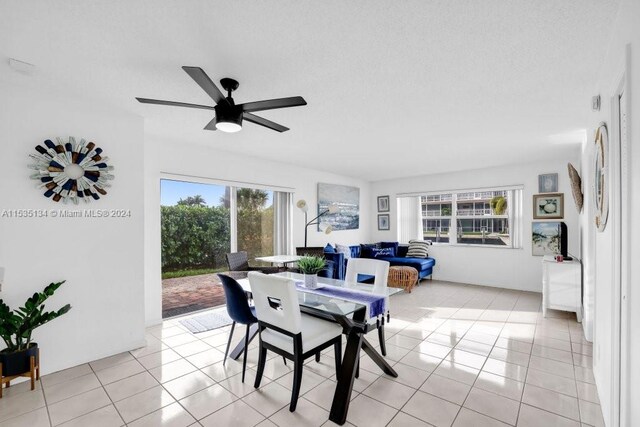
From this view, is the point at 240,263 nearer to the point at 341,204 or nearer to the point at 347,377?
the point at 347,377

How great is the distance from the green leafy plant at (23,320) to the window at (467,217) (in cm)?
638

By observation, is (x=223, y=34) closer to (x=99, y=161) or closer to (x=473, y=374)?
(x=99, y=161)

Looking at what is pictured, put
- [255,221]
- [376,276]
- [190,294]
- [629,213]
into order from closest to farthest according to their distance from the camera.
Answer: [629,213], [376,276], [190,294], [255,221]

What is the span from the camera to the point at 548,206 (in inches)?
209

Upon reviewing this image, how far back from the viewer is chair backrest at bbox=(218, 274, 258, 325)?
8.28ft

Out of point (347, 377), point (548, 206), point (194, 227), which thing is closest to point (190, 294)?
point (194, 227)

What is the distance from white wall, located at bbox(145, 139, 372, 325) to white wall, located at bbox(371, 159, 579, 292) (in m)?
2.20

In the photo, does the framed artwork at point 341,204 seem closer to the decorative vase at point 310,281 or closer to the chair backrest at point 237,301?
the decorative vase at point 310,281

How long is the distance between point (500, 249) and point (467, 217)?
90cm

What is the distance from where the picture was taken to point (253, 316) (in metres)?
2.64

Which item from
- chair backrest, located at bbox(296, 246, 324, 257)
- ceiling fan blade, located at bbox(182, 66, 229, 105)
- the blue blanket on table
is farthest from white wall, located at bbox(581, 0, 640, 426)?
chair backrest, located at bbox(296, 246, 324, 257)

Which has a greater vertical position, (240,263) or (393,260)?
(240,263)

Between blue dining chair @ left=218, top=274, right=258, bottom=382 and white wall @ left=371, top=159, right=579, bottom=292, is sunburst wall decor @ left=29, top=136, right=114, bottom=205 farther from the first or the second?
white wall @ left=371, top=159, right=579, bottom=292

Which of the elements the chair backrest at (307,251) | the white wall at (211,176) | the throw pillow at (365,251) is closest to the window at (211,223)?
the white wall at (211,176)
